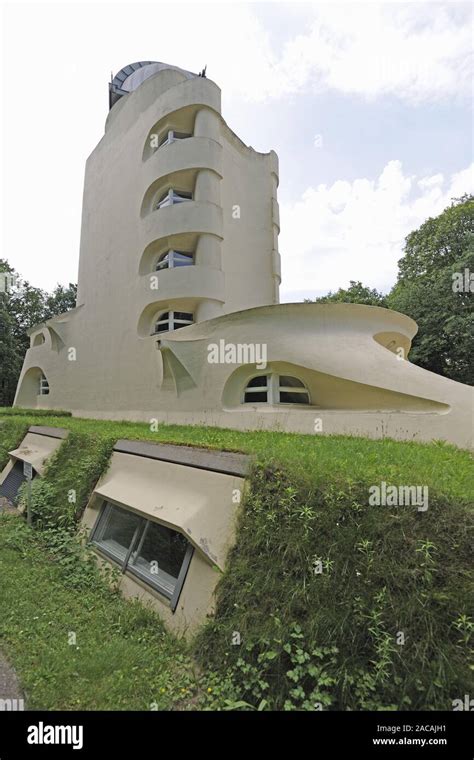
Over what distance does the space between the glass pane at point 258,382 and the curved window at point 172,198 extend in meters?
8.04

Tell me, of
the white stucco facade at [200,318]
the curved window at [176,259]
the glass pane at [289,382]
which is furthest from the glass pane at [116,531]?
the curved window at [176,259]

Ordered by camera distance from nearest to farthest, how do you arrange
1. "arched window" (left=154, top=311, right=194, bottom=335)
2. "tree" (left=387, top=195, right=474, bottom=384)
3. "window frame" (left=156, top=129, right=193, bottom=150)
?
"arched window" (left=154, top=311, right=194, bottom=335) → "window frame" (left=156, top=129, right=193, bottom=150) → "tree" (left=387, top=195, right=474, bottom=384)

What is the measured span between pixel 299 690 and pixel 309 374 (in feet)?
24.2

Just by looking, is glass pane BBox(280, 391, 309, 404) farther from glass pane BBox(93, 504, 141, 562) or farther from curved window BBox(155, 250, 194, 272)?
curved window BBox(155, 250, 194, 272)

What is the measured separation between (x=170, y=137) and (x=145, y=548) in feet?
51.1

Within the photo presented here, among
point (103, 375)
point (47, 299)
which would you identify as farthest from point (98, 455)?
point (47, 299)

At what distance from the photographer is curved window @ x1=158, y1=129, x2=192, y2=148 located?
1449 cm

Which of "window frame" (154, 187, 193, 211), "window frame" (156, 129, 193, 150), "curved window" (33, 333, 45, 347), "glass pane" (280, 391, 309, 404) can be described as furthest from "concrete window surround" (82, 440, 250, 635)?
"curved window" (33, 333, 45, 347)

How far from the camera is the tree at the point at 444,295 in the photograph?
61.9 ft

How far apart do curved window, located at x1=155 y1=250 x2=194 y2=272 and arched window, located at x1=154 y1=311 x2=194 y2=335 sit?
181 centimetres

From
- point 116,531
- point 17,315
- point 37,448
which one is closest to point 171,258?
point 37,448

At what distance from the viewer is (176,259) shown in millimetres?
14125

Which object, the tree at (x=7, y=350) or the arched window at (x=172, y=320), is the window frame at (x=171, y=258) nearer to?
the arched window at (x=172, y=320)

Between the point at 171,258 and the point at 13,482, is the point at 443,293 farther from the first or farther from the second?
the point at 13,482
